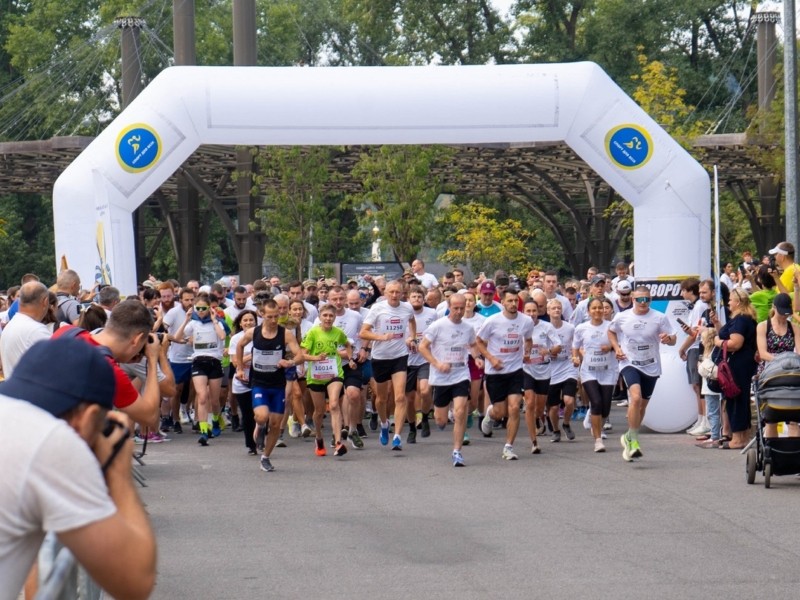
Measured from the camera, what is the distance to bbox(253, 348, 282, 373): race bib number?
14672mm

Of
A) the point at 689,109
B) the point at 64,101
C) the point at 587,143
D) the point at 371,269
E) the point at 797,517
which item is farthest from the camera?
the point at 64,101

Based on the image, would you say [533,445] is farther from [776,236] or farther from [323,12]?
[323,12]

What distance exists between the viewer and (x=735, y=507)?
36.4 ft

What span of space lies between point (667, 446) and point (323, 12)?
60340mm

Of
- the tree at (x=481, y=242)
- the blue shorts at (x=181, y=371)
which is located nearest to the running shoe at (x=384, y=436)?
the blue shorts at (x=181, y=371)

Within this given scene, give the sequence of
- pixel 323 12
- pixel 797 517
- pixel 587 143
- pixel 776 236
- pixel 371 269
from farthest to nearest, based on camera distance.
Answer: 1. pixel 323 12
2. pixel 776 236
3. pixel 371 269
4. pixel 587 143
5. pixel 797 517

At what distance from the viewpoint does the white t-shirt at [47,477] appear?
9.04ft

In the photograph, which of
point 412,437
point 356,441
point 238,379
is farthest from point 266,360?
point 412,437

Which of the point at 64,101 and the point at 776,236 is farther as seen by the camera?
the point at 64,101

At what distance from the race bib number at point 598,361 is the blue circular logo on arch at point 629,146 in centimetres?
350

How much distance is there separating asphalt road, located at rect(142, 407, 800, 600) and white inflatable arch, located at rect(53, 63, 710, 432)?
154 inches

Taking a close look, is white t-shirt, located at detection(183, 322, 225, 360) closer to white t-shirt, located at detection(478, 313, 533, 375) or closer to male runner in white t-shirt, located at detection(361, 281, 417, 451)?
male runner in white t-shirt, located at detection(361, 281, 417, 451)

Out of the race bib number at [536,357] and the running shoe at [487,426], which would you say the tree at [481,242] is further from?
the race bib number at [536,357]

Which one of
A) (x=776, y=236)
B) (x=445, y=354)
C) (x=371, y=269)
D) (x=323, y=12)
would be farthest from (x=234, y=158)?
(x=323, y=12)
